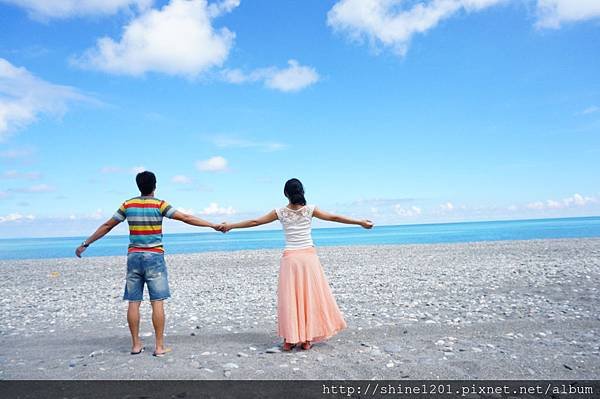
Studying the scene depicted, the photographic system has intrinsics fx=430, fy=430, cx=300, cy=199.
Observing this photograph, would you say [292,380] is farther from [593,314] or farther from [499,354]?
[593,314]

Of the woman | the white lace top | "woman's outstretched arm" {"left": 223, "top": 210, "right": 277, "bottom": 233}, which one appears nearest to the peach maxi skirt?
the woman

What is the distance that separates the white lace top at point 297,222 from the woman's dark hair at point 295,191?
0.17 meters

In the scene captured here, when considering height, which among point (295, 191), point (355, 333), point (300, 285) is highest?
point (295, 191)

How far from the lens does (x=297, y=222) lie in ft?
24.9

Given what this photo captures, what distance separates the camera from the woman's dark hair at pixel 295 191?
746cm

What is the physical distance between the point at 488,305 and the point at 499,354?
→ 4574 millimetres

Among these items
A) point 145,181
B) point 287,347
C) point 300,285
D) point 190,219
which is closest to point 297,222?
point 300,285

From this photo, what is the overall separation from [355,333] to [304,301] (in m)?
1.78

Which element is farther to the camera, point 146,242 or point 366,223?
point 366,223

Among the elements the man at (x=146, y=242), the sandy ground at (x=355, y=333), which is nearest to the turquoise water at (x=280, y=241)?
the sandy ground at (x=355, y=333)

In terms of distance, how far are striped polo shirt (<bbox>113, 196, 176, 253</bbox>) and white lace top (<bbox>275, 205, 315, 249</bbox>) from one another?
6.84ft

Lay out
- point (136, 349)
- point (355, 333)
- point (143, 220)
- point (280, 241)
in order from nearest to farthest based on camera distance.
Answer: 1. point (143, 220)
2. point (136, 349)
3. point (355, 333)
4. point (280, 241)

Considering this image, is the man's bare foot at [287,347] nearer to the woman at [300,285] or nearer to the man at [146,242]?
the woman at [300,285]

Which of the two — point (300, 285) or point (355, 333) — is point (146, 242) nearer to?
point (300, 285)
